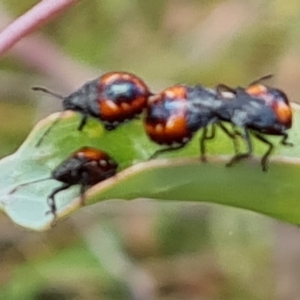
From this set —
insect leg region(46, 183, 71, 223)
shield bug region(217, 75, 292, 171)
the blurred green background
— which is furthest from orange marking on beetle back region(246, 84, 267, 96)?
the blurred green background

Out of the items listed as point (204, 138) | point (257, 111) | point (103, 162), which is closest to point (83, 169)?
point (103, 162)

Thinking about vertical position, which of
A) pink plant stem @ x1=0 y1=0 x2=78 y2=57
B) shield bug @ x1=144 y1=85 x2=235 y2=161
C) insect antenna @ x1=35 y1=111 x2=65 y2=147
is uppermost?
pink plant stem @ x1=0 y1=0 x2=78 y2=57

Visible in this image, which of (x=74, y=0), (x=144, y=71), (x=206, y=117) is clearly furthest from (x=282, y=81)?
(x=74, y=0)

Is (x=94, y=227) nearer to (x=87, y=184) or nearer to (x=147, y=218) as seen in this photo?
(x=147, y=218)

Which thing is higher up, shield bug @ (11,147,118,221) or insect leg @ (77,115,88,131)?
insect leg @ (77,115,88,131)

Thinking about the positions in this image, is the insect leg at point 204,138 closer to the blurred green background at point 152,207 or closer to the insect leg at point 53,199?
the insect leg at point 53,199

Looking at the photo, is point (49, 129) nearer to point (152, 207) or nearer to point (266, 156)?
point (266, 156)

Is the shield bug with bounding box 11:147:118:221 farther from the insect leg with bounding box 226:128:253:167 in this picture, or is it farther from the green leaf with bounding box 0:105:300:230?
the insect leg with bounding box 226:128:253:167
